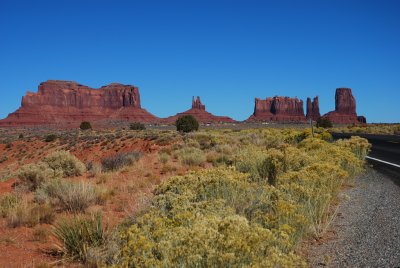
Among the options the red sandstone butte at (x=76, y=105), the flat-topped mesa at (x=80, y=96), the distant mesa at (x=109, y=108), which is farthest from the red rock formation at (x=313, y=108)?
the flat-topped mesa at (x=80, y=96)

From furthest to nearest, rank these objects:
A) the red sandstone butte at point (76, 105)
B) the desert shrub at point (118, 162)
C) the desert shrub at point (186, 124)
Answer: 1. the red sandstone butte at point (76, 105)
2. the desert shrub at point (186, 124)
3. the desert shrub at point (118, 162)

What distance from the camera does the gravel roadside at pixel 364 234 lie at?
441cm

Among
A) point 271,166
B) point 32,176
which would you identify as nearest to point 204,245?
point 271,166

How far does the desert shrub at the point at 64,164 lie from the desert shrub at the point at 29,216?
7.82 m

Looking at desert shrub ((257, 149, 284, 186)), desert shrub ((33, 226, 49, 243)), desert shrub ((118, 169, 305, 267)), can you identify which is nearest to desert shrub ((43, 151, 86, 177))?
desert shrub ((33, 226, 49, 243))

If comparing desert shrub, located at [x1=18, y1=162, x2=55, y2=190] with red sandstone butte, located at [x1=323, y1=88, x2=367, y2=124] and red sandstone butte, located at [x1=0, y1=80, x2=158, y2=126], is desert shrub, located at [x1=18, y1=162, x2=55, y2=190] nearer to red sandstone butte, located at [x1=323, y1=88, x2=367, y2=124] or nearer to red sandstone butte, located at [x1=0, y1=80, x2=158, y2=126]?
red sandstone butte, located at [x1=0, y1=80, x2=158, y2=126]

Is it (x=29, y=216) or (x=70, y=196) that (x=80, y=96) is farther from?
(x=29, y=216)

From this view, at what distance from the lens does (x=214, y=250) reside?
9.93ft

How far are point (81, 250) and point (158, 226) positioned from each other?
2.68 metres

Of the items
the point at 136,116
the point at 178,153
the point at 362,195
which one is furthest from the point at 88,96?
the point at 362,195

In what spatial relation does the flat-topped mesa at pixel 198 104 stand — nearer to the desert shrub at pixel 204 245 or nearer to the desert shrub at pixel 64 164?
the desert shrub at pixel 64 164

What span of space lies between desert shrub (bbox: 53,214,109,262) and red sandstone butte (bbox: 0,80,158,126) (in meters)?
155

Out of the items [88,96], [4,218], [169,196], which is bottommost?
[4,218]

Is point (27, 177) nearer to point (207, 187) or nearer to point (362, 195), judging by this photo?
point (207, 187)
